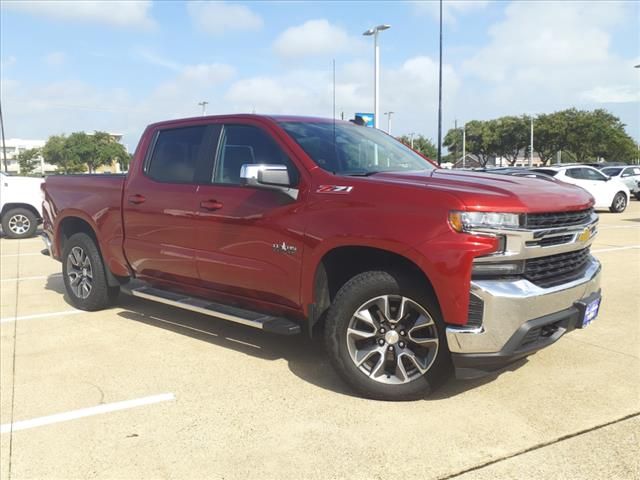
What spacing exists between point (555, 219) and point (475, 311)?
787 millimetres

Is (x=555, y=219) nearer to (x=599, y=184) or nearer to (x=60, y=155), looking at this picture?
(x=599, y=184)

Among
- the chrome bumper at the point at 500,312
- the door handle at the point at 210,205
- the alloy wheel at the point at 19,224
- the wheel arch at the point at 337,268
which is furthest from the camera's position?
the alloy wheel at the point at 19,224

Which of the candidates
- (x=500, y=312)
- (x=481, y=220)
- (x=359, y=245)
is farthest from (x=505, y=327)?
(x=359, y=245)

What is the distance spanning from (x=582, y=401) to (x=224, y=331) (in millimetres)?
2951

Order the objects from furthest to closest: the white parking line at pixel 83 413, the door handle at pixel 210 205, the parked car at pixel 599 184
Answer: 1. the parked car at pixel 599 184
2. the door handle at pixel 210 205
3. the white parking line at pixel 83 413

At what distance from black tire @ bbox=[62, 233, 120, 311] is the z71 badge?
2.97m

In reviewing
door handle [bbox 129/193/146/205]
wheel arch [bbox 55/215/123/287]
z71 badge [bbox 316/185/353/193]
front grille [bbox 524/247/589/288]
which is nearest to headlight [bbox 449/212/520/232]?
front grille [bbox 524/247/589/288]

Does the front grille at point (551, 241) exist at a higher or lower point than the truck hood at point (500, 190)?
lower

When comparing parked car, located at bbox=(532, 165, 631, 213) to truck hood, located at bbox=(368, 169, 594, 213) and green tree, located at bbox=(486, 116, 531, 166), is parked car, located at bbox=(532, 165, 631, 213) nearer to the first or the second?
truck hood, located at bbox=(368, 169, 594, 213)

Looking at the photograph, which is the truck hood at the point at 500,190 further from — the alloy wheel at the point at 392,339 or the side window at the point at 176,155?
the side window at the point at 176,155

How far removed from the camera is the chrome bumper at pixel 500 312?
304 centimetres

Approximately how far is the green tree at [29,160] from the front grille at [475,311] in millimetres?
Result: 76988

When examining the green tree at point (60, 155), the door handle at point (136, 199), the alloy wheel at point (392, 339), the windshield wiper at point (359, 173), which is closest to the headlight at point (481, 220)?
the alloy wheel at point (392, 339)

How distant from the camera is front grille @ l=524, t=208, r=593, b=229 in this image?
318 centimetres
